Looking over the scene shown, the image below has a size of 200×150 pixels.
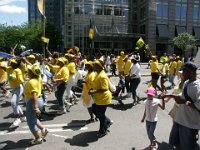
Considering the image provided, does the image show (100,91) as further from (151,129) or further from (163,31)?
(163,31)

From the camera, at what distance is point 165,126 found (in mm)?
7199

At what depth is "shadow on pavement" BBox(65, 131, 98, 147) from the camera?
6.00m

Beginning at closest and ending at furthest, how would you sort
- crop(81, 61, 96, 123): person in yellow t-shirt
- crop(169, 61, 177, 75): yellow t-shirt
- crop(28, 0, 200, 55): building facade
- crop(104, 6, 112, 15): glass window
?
1. crop(81, 61, 96, 123): person in yellow t-shirt
2. crop(169, 61, 177, 75): yellow t-shirt
3. crop(28, 0, 200, 55): building facade
4. crop(104, 6, 112, 15): glass window

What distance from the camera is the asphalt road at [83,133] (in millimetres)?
5871

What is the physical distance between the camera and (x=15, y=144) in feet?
19.6

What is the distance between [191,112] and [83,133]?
10.5 feet

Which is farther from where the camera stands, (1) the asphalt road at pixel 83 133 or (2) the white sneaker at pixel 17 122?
(2) the white sneaker at pixel 17 122

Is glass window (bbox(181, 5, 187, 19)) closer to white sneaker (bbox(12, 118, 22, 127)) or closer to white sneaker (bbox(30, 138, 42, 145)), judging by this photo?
white sneaker (bbox(12, 118, 22, 127))

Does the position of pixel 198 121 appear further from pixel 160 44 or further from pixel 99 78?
pixel 160 44

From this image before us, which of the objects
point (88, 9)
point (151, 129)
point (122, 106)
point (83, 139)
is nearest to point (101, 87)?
point (83, 139)

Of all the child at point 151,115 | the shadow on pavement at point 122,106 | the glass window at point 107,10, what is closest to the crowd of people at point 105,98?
the child at point 151,115

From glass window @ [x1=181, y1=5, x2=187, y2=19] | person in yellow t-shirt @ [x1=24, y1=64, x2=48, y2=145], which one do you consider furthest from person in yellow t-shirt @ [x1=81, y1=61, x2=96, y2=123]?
glass window @ [x1=181, y1=5, x2=187, y2=19]

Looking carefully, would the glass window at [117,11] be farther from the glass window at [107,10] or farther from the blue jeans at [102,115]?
the blue jeans at [102,115]

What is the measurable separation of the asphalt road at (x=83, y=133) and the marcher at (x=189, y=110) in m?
1.68
